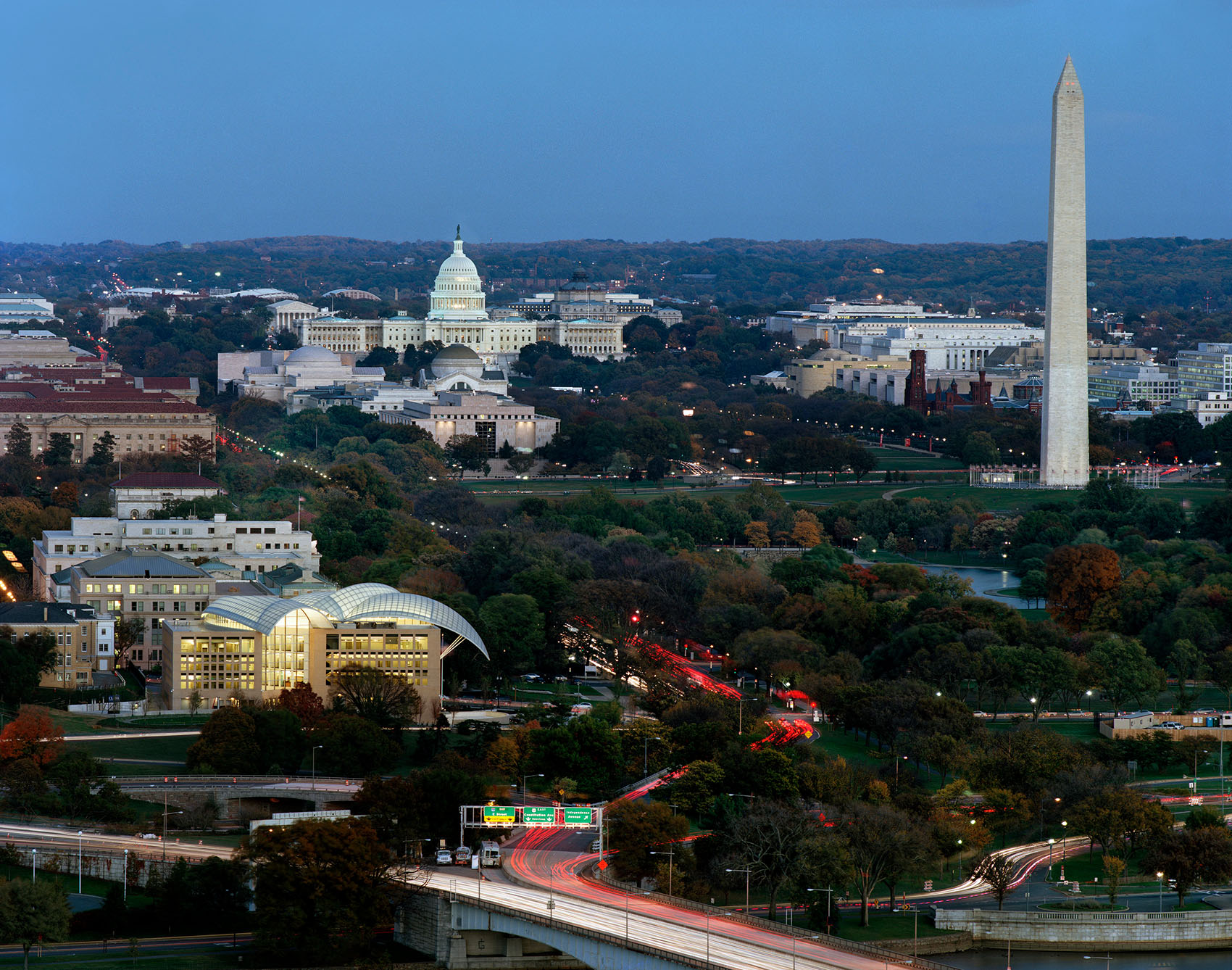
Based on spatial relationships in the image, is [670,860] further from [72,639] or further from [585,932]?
[72,639]

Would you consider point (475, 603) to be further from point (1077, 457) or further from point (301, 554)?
point (1077, 457)

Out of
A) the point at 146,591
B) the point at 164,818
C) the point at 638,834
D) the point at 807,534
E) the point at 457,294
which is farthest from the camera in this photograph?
the point at 457,294

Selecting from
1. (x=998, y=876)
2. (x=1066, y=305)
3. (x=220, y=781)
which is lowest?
(x=998, y=876)

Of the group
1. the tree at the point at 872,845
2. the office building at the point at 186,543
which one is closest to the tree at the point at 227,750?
the tree at the point at 872,845

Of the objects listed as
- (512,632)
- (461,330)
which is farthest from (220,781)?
(461,330)

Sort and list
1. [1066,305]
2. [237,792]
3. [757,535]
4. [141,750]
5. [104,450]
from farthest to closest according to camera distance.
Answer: [104,450], [1066,305], [757,535], [141,750], [237,792]

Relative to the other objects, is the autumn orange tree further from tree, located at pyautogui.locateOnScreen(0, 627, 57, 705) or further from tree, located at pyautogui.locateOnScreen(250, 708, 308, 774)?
tree, located at pyautogui.locateOnScreen(0, 627, 57, 705)

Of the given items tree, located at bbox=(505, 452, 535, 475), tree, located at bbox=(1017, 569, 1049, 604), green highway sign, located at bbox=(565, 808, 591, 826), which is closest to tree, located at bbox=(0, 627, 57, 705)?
green highway sign, located at bbox=(565, 808, 591, 826)

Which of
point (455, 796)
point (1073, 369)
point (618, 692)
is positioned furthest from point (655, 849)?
point (1073, 369)
